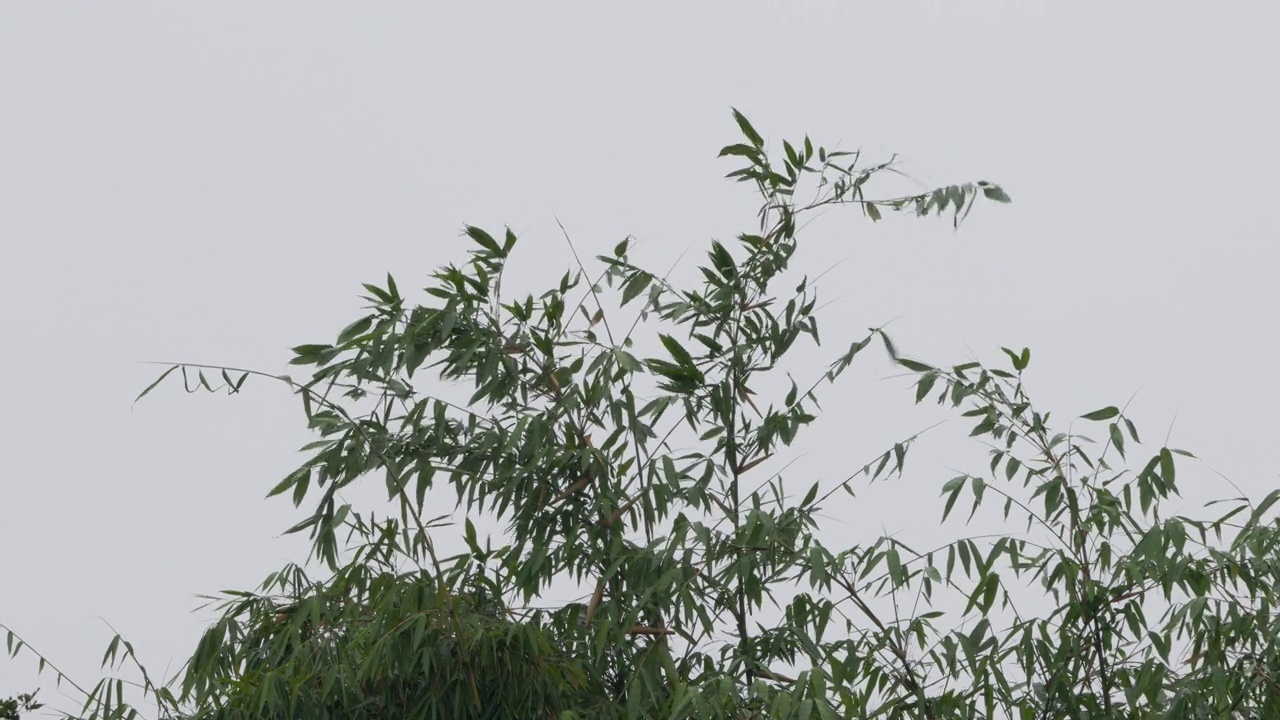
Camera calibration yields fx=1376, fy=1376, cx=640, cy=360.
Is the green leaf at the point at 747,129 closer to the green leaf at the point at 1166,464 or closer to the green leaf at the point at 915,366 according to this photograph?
the green leaf at the point at 915,366

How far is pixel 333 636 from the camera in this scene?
2385 millimetres

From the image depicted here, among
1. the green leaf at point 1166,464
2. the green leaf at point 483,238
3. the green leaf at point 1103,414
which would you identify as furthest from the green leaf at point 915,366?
the green leaf at point 483,238

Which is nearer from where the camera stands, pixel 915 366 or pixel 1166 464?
pixel 1166 464

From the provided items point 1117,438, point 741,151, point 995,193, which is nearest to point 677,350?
point 741,151

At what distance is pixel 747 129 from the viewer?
2.44 metres

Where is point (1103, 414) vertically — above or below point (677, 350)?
below

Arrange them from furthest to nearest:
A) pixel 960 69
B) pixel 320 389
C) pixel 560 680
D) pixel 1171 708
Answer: pixel 960 69, pixel 320 389, pixel 560 680, pixel 1171 708

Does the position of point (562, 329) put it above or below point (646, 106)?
below

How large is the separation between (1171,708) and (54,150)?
4.81 metres

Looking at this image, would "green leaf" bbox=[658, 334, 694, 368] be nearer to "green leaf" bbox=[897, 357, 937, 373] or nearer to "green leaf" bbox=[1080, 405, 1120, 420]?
"green leaf" bbox=[897, 357, 937, 373]

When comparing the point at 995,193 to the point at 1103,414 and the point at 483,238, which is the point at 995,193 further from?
the point at 483,238

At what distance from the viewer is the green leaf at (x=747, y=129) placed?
2406 millimetres

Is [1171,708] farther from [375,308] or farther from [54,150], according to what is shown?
[54,150]

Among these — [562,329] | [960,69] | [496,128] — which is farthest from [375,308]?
[960,69]
